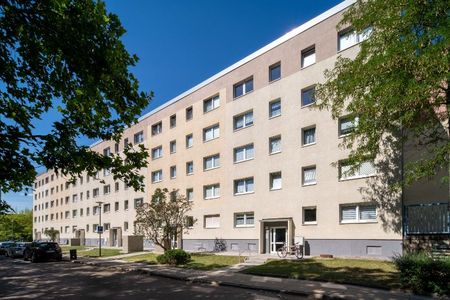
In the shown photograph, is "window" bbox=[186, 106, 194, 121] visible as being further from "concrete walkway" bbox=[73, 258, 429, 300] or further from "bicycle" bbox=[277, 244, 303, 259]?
"concrete walkway" bbox=[73, 258, 429, 300]

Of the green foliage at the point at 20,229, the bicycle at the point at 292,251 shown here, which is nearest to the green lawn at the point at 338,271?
the bicycle at the point at 292,251

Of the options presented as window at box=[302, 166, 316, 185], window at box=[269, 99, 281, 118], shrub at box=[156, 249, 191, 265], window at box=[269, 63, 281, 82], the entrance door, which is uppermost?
window at box=[269, 63, 281, 82]

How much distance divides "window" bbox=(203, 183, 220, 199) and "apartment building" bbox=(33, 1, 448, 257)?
0.08 meters

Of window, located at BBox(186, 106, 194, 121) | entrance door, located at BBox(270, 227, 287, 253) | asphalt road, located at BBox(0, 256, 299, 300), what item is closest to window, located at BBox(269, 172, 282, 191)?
entrance door, located at BBox(270, 227, 287, 253)

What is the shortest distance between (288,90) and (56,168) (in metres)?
21.3

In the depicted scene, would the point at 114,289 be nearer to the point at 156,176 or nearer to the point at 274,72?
the point at 274,72

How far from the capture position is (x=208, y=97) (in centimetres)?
3631

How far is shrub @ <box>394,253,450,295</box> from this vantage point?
1209cm

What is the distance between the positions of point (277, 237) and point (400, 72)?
16020mm

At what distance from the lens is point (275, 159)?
28.7 metres

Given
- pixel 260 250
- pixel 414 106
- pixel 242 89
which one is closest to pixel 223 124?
pixel 242 89

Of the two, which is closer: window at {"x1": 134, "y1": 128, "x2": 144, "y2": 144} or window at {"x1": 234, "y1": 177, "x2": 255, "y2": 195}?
window at {"x1": 234, "y1": 177, "x2": 255, "y2": 195}

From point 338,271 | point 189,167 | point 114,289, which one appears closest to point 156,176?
point 189,167

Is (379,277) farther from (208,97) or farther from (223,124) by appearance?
(208,97)
